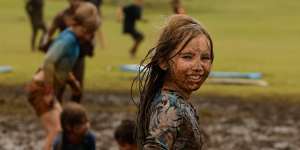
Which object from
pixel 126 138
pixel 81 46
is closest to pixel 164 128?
pixel 126 138

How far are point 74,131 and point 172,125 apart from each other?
177 inches

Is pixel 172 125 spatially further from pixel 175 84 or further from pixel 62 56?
pixel 62 56

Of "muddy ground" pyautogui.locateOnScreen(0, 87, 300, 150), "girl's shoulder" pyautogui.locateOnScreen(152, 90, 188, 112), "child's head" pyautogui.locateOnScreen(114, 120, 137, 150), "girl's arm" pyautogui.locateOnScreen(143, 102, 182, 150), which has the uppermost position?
"girl's shoulder" pyautogui.locateOnScreen(152, 90, 188, 112)

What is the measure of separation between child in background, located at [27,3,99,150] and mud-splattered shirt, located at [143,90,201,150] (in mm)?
5542

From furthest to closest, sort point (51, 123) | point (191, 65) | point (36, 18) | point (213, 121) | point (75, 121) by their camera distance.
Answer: point (36, 18) < point (213, 121) < point (51, 123) < point (75, 121) < point (191, 65)

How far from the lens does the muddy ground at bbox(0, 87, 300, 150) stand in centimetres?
1266

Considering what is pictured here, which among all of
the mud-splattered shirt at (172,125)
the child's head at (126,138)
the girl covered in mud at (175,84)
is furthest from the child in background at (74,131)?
the mud-splattered shirt at (172,125)

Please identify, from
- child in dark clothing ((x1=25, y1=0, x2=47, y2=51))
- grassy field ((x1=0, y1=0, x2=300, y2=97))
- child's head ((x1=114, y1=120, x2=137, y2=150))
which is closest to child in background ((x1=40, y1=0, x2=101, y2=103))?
grassy field ((x1=0, y1=0, x2=300, y2=97))

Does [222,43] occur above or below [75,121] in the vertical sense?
below

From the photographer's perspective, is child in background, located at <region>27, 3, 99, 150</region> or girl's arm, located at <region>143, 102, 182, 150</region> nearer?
girl's arm, located at <region>143, 102, 182, 150</region>

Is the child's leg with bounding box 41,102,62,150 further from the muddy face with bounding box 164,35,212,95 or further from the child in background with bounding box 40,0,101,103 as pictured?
the muddy face with bounding box 164,35,212,95

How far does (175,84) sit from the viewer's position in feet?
14.6

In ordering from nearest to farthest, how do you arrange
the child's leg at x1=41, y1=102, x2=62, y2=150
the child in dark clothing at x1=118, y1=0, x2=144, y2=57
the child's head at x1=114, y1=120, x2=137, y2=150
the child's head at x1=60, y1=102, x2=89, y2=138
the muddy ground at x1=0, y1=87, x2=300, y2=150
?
the child's head at x1=114, y1=120, x2=137, y2=150
the child's head at x1=60, y1=102, x2=89, y2=138
the child's leg at x1=41, y1=102, x2=62, y2=150
the muddy ground at x1=0, y1=87, x2=300, y2=150
the child in dark clothing at x1=118, y1=0, x2=144, y2=57

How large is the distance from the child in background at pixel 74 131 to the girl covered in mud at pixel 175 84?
415 centimetres
